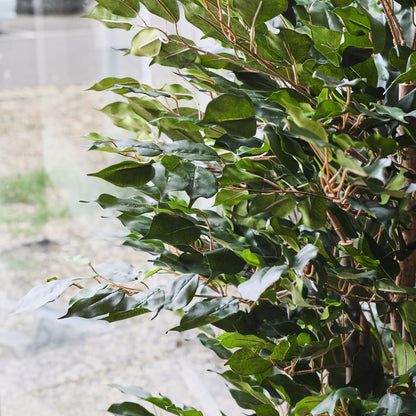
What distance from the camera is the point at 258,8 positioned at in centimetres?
43

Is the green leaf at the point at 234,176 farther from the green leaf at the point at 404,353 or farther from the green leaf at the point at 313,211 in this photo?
the green leaf at the point at 404,353

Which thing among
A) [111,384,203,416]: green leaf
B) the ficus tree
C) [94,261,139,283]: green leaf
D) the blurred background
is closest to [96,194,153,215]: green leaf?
the ficus tree

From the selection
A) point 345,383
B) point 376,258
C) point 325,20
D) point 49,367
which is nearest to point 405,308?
point 376,258

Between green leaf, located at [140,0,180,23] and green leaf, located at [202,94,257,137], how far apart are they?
0.39 ft

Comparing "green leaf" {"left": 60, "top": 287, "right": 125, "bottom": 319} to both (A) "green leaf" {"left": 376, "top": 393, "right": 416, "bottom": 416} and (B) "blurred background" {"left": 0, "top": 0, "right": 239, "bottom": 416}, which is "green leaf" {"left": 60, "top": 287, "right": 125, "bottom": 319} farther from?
(B) "blurred background" {"left": 0, "top": 0, "right": 239, "bottom": 416}

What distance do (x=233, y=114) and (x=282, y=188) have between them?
124 millimetres

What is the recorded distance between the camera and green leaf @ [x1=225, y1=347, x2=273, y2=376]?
0.54 metres

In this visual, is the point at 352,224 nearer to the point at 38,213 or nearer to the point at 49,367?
the point at 38,213

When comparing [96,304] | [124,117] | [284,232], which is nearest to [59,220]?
[124,117]

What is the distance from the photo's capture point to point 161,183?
1.48 ft

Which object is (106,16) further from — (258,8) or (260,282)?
(260,282)

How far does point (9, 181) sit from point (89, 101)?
391 mm

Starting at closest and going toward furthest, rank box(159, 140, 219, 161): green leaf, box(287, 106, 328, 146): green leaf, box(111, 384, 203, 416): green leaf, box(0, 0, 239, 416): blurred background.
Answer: box(287, 106, 328, 146): green leaf → box(159, 140, 219, 161): green leaf → box(111, 384, 203, 416): green leaf → box(0, 0, 239, 416): blurred background

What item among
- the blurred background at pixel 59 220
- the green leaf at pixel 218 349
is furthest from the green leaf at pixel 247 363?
the blurred background at pixel 59 220
